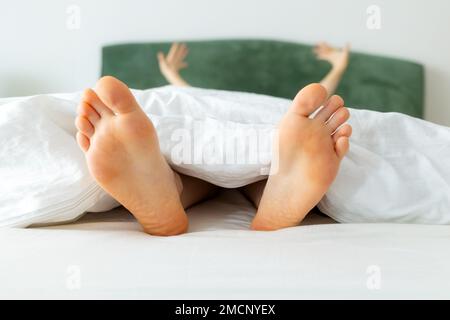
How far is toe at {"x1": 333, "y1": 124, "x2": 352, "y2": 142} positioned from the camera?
82cm

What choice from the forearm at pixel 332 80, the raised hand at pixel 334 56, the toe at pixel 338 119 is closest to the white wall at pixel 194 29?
the raised hand at pixel 334 56

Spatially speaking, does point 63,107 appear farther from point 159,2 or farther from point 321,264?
point 159,2

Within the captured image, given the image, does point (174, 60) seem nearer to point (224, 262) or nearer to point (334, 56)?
point (334, 56)

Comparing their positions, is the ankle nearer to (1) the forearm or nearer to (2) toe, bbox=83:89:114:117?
(2) toe, bbox=83:89:114:117

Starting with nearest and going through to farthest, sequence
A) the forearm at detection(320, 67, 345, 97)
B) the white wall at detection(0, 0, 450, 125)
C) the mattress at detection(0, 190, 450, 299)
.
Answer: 1. the mattress at detection(0, 190, 450, 299)
2. the forearm at detection(320, 67, 345, 97)
3. the white wall at detection(0, 0, 450, 125)

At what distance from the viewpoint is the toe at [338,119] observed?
2.75 ft

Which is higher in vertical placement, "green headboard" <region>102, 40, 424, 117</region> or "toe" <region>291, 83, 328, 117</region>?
"toe" <region>291, 83, 328, 117</region>

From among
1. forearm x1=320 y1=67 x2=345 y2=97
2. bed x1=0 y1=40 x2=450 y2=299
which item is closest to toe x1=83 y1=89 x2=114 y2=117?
bed x1=0 y1=40 x2=450 y2=299

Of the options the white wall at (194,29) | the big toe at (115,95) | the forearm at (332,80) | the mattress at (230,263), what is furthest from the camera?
the white wall at (194,29)

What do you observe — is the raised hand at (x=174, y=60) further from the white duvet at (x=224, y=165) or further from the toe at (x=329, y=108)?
the toe at (x=329, y=108)

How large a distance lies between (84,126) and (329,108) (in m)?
0.39

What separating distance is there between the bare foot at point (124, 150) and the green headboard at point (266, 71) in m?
1.28

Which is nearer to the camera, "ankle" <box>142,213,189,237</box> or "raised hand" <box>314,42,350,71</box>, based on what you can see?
"ankle" <box>142,213,189,237</box>

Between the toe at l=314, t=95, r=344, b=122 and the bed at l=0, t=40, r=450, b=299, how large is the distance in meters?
0.18
